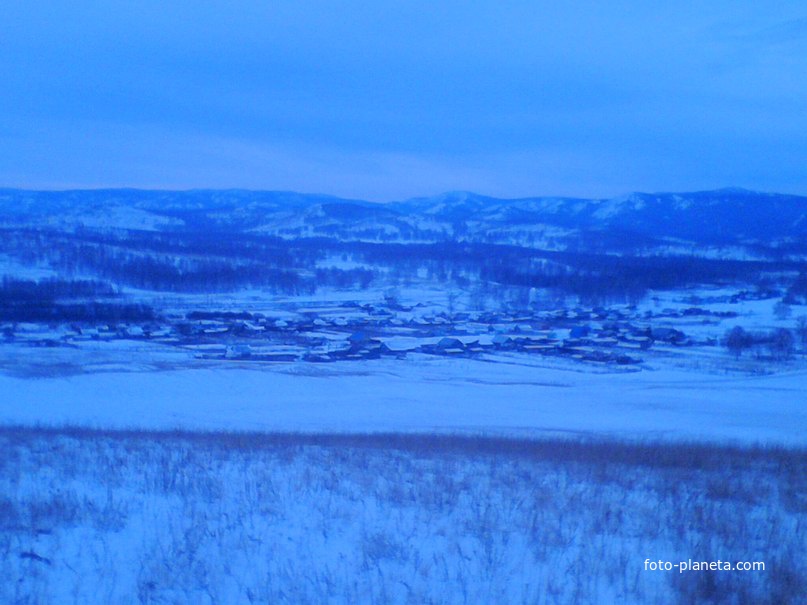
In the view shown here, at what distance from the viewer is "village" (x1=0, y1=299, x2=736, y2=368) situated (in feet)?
65.9

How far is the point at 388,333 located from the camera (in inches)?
918

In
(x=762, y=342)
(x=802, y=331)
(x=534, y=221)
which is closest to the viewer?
(x=762, y=342)

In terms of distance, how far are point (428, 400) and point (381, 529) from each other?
11.0 meters

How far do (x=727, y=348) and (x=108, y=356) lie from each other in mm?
18465

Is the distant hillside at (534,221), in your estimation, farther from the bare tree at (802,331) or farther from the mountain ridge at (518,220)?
the bare tree at (802,331)

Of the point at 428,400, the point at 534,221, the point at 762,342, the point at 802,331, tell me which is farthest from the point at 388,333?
the point at 534,221

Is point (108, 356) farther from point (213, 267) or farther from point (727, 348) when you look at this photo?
point (727, 348)

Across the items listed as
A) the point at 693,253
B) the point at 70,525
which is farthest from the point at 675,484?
the point at 693,253

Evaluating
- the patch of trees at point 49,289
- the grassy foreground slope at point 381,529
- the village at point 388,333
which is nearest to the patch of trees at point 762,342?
the village at point 388,333

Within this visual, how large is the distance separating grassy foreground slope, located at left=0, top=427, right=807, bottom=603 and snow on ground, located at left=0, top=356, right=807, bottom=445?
515 centimetres

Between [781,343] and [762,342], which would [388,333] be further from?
[781,343]

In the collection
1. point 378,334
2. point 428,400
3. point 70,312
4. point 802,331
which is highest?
point 802,331

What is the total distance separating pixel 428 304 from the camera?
3008 cm

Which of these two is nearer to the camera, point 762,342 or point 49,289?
point 762,342
